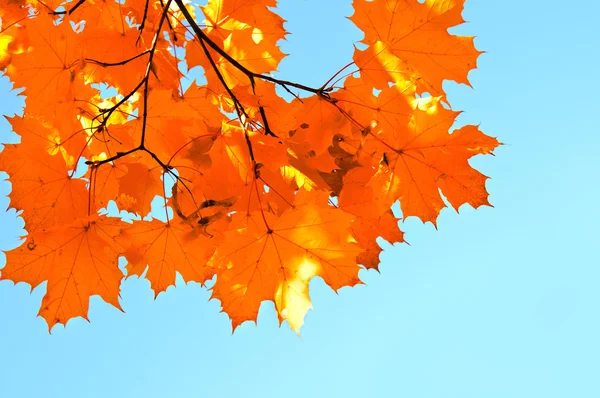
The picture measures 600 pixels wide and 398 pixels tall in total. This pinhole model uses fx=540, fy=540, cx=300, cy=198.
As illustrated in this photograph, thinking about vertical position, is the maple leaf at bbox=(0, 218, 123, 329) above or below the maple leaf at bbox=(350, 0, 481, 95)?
below

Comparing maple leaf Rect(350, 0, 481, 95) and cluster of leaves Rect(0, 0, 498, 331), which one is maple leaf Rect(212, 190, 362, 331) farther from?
maple leaf Rect(350, 0, 481, 95)

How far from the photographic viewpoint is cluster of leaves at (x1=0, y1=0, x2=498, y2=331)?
1967 millimetres

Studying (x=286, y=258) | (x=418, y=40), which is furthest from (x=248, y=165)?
(x=418, y=40)

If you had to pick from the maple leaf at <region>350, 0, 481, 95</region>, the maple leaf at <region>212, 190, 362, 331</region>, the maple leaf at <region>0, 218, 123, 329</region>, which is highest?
the maple leaf at <region>350, 0, 481, 95</region>

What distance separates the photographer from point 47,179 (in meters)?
2.20

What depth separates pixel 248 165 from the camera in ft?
6.50

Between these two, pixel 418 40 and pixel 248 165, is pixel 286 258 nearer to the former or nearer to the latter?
pixel 248 165

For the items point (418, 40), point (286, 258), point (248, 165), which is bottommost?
point (286, 258)

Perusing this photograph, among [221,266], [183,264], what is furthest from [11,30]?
[221,266]

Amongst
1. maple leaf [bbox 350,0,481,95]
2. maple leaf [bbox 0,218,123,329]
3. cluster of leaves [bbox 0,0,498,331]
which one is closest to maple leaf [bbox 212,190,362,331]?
cluster of leaves [bbox 0,0,498,331]

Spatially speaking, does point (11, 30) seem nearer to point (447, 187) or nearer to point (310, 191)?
point (310, 191)

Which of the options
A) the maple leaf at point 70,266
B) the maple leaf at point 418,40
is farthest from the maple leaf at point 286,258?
the maple leaf at point 418,40

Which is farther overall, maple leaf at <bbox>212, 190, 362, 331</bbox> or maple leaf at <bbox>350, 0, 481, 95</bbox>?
maple leaf at <bbox>350, 0, 481, 95</bbox>

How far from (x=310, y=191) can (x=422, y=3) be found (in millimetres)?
837
